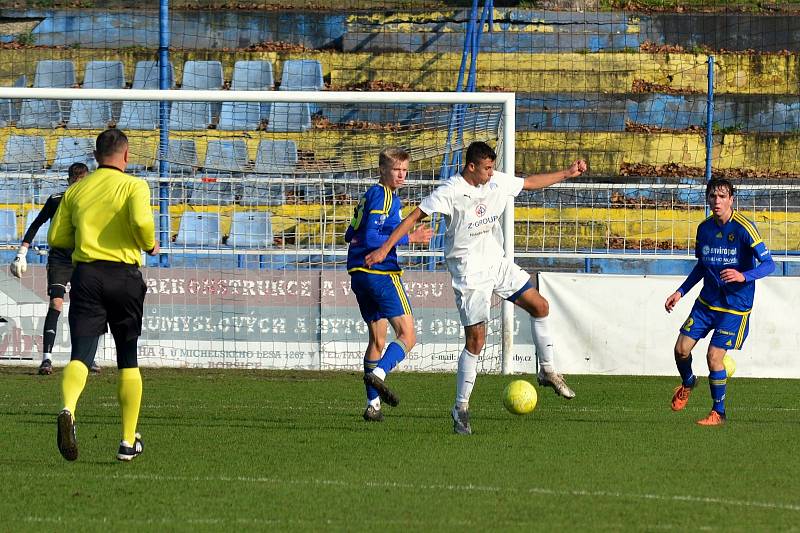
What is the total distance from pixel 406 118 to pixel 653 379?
5550mm

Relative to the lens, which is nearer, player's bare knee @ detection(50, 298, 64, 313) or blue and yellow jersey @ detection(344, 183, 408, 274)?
blue and yellow jersey @ detection(344, 183, 408, 274)

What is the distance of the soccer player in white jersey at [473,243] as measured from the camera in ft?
29.5

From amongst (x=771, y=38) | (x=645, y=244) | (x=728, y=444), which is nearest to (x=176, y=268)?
(x=645, y=244)

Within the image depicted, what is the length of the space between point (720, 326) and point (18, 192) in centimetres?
1015

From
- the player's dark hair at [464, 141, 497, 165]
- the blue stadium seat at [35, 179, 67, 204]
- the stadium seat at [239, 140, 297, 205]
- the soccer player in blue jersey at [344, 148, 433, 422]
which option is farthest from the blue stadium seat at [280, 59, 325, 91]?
the player's dark hair at [464, 141, 497, 165]

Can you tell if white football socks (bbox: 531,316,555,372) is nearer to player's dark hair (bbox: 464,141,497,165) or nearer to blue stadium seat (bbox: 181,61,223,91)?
player's dark hair (bbox: 464,141,497,165)

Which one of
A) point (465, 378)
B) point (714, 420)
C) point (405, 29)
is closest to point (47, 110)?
point (405, 29)

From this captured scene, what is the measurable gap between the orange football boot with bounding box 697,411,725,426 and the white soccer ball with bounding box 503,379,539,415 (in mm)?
1369

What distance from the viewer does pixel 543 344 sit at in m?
9.70

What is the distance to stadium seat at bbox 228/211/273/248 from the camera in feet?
54.2

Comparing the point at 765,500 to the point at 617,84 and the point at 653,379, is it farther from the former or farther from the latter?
the point at 617,84

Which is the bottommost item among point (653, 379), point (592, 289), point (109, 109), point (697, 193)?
point (653, 379)

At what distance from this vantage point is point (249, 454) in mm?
7996

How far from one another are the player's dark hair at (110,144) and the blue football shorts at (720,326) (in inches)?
195
